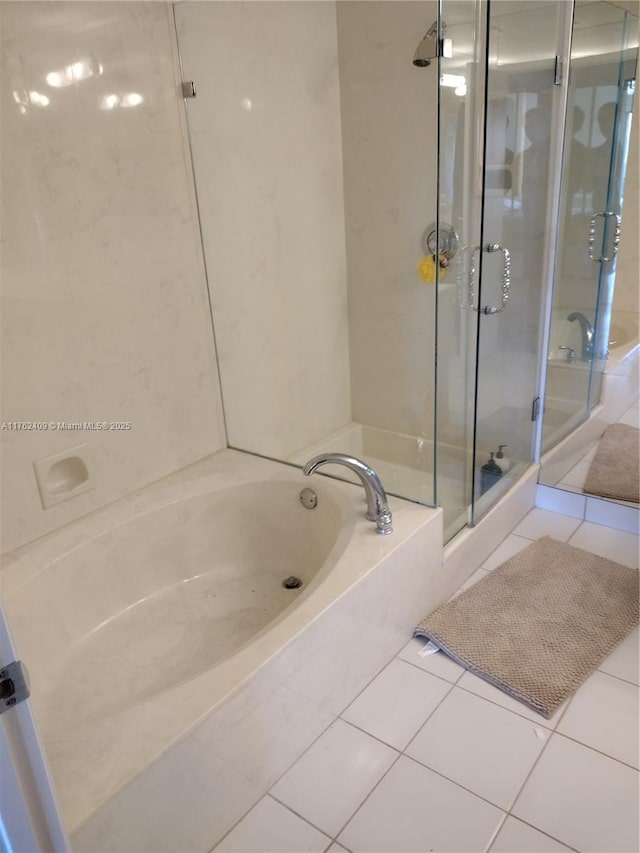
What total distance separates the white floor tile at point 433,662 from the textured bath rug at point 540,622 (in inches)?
1.0

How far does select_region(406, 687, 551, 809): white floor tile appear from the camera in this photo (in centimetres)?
140

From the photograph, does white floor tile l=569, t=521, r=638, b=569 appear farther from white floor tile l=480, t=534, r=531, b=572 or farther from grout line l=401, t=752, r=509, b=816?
grout line l=401, t=752, r=509, b=816

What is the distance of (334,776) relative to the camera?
56.1 inches

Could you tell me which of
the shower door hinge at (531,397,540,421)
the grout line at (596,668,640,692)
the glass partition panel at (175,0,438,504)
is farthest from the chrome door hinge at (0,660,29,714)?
the shower door hinge at (531,397,540,421)

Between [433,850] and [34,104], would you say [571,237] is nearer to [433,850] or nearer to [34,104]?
[34,104]

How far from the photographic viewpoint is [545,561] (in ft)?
7.13

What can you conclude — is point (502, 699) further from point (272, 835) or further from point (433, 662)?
point (272, 835)

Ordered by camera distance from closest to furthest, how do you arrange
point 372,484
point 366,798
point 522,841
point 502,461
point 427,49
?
point 522,841 → point 366,798 → point 372,484 → point 427,49 → point 502,461

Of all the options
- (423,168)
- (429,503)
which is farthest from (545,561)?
(423,168)

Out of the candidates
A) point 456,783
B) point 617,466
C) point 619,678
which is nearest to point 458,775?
point 456,783

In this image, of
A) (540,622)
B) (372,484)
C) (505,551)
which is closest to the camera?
(372,484)

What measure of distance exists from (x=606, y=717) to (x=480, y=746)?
342 mm

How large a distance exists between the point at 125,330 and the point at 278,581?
0.93m


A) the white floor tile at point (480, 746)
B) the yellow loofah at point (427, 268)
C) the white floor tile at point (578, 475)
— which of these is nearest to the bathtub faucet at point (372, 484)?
the white floor tile at point (480, 746)
